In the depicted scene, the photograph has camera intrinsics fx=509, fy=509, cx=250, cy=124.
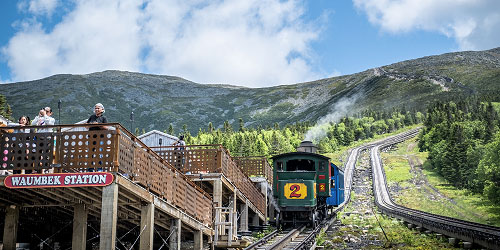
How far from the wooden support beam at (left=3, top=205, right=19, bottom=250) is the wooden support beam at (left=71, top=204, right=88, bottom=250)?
1.83 m

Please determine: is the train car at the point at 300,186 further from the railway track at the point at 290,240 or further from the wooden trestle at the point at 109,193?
the wooden trestle at the point at 109,193

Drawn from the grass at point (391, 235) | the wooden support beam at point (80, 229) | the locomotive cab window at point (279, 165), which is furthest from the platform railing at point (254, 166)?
the wooden support beam at point (80, 229)

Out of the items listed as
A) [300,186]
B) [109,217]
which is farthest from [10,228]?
[300,186]

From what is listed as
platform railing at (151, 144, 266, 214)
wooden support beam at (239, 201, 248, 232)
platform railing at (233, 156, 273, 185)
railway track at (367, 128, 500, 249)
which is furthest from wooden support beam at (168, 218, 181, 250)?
platform railing at (233, 156, 273, 185)

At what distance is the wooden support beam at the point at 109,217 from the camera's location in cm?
1045

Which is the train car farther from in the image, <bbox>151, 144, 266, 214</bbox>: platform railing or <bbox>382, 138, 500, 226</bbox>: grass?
<bbox>382, 138, 500, 226</bbox>: grass

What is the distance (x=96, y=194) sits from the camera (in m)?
11.8

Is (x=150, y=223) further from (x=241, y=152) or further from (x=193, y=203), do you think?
(x=241, y=152)

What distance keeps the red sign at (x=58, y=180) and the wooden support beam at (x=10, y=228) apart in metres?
2.62

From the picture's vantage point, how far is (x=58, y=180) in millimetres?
10750

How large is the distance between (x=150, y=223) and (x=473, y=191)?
4537 cm

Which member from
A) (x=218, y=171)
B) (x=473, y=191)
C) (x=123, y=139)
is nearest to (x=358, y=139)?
(x=473, y=191)

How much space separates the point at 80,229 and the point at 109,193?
2100 millimetres

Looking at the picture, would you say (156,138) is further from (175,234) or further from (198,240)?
(175,234)
